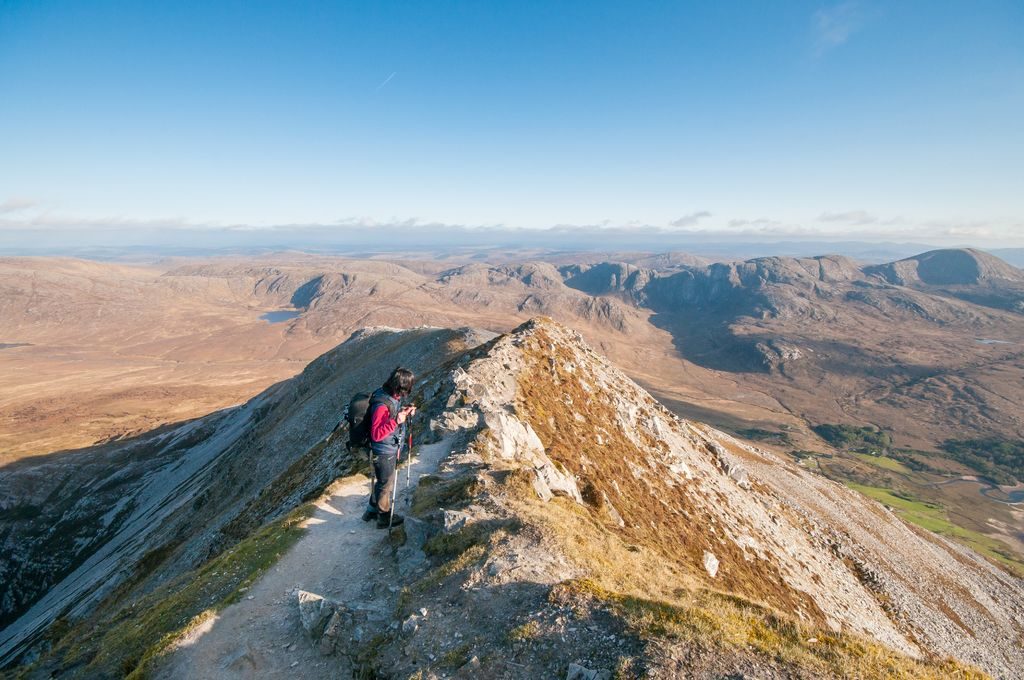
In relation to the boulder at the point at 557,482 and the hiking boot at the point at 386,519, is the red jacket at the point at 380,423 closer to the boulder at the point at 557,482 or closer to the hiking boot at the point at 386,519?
the hiking boot at the point at 386,519

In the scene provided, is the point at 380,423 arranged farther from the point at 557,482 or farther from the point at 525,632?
the point at 557,482

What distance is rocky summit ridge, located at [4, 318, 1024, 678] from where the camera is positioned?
10.8 metres

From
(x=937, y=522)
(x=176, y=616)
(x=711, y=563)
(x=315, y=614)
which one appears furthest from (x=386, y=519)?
(x=937, y=522)

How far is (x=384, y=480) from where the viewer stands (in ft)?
57.3

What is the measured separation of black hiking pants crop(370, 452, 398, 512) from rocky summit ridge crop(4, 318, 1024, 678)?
137cm

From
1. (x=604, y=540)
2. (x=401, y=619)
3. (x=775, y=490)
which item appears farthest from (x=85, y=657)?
(x=775, y=490)

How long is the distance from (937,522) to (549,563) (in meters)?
205

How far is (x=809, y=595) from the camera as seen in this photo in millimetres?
34469

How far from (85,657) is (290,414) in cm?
6140

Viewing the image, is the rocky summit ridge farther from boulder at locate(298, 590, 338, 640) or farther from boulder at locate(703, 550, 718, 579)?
boulder at locate(703, 550, 718, 579)

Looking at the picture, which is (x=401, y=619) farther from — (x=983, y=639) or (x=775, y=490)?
(x=983, y=639)

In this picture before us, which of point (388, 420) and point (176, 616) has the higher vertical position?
point (388, 420)

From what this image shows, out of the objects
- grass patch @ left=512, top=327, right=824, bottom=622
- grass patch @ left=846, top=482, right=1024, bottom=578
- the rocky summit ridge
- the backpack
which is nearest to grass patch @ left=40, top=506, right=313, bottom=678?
the rocky summit ridge

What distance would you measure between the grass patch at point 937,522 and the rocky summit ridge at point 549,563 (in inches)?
3400
